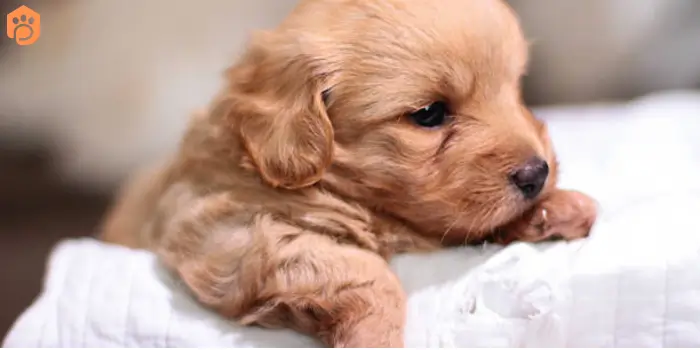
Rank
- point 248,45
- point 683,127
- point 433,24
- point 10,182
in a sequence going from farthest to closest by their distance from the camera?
point 10,182
point 683,127
point 248,45
point 433,24

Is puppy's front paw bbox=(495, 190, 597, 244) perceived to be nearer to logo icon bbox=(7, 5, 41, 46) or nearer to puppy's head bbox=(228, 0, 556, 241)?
puppy's head bbox=(228, 0, 556, 241)

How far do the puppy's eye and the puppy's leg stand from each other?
0.80ft

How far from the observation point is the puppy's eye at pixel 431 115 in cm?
130

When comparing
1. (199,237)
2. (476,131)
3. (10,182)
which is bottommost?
(10,182)

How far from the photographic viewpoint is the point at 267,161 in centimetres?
130

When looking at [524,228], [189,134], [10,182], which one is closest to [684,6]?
[524,228]

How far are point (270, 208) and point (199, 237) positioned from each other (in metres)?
0.14

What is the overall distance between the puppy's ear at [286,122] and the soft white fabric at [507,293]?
0.82 feet

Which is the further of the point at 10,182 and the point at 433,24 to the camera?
the point at 10,182

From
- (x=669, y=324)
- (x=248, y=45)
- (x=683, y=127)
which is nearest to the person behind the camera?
(x=669, y=324)

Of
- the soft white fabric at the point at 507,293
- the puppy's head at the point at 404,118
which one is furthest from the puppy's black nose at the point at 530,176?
the soft white fabric at the point at 507,293

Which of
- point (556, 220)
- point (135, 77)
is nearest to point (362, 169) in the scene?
point (556, 220)

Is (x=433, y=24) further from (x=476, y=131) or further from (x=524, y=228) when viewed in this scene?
(x=524, y=228)

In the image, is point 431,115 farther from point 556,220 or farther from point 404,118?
point 556,220
